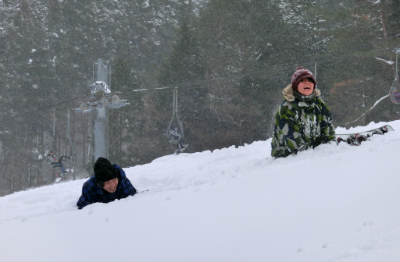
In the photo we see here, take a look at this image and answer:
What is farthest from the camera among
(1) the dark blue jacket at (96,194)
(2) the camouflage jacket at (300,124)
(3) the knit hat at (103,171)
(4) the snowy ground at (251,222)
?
(2) the camouflage jacket at (300,124)

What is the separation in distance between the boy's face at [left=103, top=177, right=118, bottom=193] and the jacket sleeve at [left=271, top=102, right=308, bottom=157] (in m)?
1.88

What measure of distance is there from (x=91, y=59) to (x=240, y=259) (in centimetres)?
3933

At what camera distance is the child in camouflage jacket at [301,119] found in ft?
17.4

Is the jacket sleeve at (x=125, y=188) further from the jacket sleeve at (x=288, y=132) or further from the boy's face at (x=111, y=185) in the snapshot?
the jacket sleeve at (x=288, y=132)

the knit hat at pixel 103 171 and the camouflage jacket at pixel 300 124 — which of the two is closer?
the knit hat at pixel 103 171

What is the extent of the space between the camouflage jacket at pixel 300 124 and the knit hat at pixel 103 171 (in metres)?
1.90

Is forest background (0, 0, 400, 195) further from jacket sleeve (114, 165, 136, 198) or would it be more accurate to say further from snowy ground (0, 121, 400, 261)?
snowy ground (0, 121, 400, 261)

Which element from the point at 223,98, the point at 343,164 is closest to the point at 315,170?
the point at 343,164

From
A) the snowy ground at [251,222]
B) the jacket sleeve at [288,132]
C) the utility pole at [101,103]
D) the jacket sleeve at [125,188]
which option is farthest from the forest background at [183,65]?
the snowy ground at [251,222]

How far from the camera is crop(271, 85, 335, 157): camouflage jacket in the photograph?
5.38m

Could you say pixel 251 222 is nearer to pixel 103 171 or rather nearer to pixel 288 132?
pixel 103 171

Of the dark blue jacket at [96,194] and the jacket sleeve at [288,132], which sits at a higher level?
the jacket sleeve at [288,132]

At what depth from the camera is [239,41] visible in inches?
1060

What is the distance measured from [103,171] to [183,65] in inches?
911
